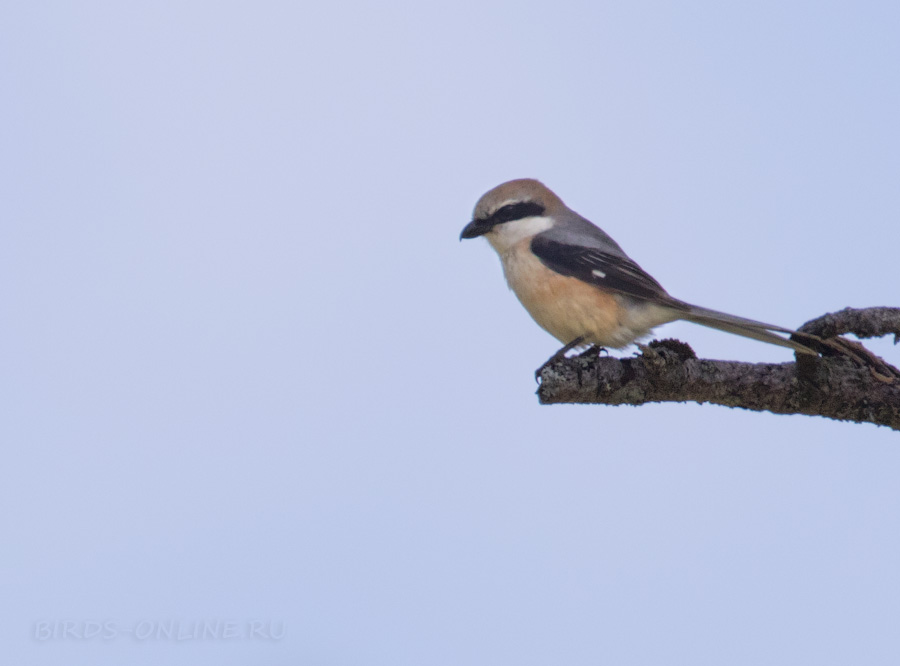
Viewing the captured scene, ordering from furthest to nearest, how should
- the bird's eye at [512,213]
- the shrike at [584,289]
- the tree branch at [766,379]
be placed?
1. the bird's eye at [512,213]
2. the shrike at [584,289]
3. the tree branch at [766,379]

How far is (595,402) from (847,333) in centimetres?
95

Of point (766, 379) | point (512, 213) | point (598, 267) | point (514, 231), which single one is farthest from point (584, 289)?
point (766, 379)

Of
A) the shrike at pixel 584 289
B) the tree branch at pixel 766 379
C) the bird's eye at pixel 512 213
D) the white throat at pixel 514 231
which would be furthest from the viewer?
the bird's eye at pixel 512 213

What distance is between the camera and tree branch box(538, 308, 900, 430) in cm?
328

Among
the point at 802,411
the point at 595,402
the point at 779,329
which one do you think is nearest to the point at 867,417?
the point at 802,411

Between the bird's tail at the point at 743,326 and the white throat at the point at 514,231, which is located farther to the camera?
the white throat at the point at 514,231

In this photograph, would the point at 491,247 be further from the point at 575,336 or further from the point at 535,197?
the point at 575,336

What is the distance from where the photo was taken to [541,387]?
3.40 metres

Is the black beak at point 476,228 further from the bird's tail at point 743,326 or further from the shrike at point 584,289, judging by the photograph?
the bird's tail at point 743,326

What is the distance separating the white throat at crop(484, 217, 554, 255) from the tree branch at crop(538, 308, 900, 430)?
2003 mm

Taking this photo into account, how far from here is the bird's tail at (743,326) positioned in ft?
11.2

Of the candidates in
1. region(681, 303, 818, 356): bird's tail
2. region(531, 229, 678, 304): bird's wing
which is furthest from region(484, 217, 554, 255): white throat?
region(681, 303, 818, 356): bird's tail

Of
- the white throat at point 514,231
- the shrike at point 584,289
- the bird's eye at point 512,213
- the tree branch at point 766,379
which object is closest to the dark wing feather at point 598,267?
the shrike at point 584,289

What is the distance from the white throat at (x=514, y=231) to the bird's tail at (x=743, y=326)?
1.18 meters
